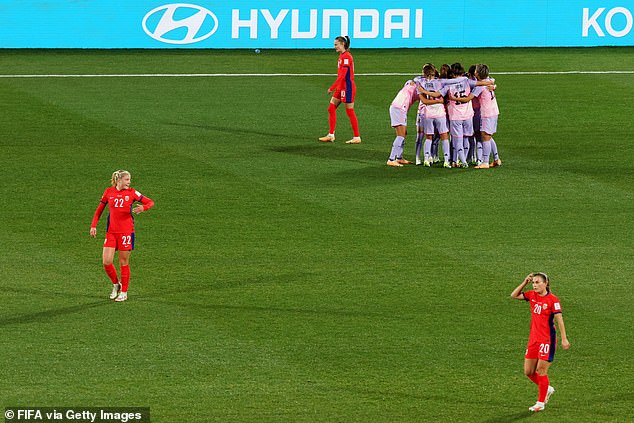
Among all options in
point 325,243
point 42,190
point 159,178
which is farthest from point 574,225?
point 42,190

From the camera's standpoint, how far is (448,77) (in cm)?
2375

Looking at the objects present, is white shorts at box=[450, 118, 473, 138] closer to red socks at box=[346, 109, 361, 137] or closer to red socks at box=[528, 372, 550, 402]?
red socks at box=[346, 109, 361, 137]

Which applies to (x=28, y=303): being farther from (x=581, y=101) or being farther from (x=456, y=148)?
(x=581, y=101)

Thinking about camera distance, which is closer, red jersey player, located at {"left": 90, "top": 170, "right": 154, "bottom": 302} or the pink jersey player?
red jersey player, located at {"left": 90, "top": 170, "right": 154, "bottom": 302}

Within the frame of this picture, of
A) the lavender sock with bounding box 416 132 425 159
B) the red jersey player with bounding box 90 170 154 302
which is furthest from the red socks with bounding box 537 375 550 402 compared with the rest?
the lavender sock with bounding box 416 132 425 159

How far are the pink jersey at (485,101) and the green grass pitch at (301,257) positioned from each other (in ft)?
3.98

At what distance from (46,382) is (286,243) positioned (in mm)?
→ 6406

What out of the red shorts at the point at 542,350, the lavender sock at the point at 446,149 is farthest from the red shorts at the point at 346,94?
the red shorts at the point at 542,350

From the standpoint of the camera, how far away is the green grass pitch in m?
13.7

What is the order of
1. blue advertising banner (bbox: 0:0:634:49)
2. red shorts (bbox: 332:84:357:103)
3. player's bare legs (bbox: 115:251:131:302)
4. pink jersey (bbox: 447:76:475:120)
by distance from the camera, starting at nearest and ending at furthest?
player's bare legs (bbox: 115:251:131:302) < pink jersey (bbox: 447:76:475:120) < red shorts (bbox: 332:84:357:103) < blue advertising banner (bbox: 0:0:634:49)

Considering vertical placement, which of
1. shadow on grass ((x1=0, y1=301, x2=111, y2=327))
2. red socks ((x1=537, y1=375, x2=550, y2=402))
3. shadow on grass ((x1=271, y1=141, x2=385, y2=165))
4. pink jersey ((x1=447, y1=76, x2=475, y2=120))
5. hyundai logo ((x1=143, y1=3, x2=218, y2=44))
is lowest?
red socks ((x1=537, y1=375, x2=550, y2=402))

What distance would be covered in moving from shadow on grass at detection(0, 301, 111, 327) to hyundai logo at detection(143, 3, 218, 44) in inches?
817

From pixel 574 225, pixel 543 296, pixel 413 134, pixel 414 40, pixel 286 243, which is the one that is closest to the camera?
pixel 543 296

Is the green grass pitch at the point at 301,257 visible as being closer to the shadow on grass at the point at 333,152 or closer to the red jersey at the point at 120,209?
the shadow on grass at the point at 333,152
